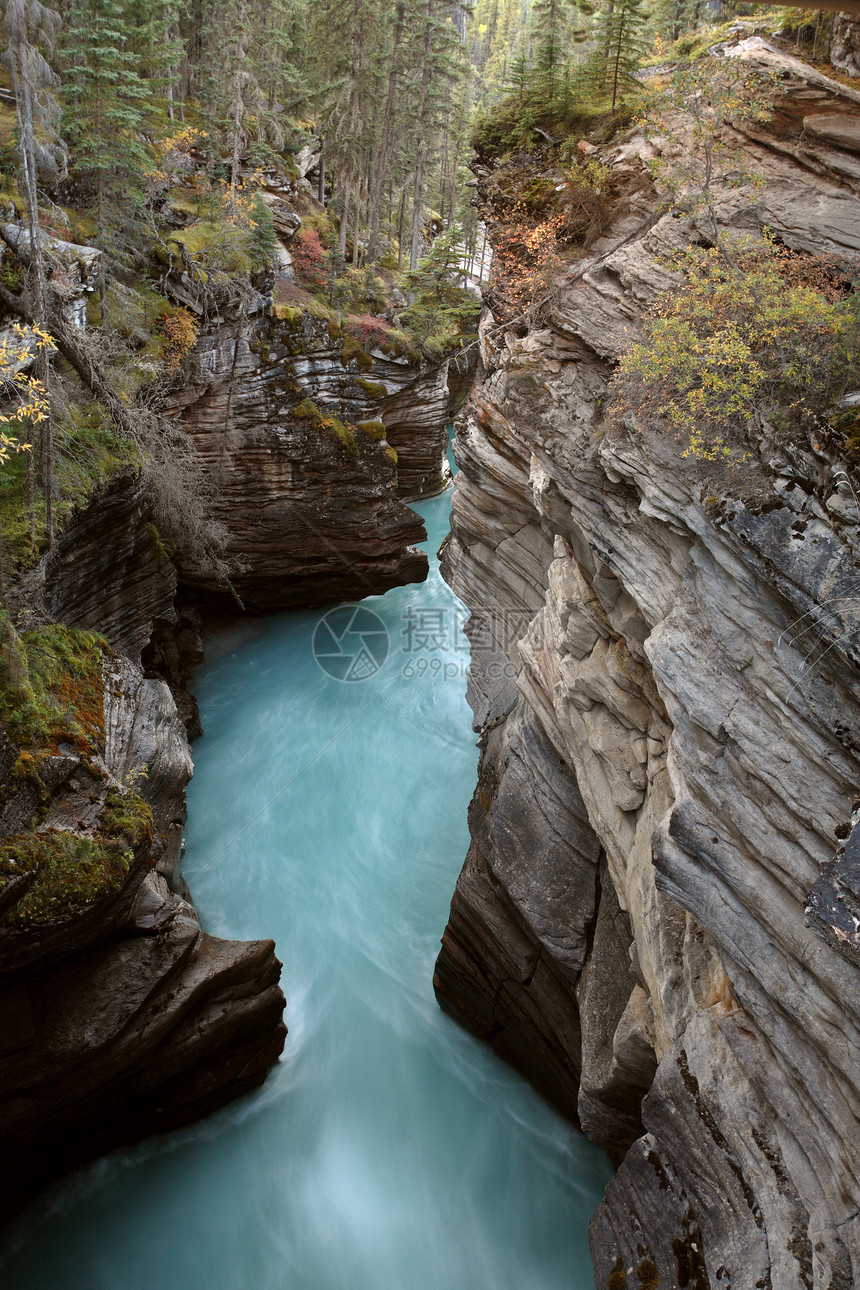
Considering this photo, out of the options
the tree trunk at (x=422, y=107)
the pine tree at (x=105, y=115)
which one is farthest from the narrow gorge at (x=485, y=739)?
the tree trunk at (x=422, y=107)

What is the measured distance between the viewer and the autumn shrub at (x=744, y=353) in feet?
18.6

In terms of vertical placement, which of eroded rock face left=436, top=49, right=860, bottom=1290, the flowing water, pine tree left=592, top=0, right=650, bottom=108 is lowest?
the flowing water

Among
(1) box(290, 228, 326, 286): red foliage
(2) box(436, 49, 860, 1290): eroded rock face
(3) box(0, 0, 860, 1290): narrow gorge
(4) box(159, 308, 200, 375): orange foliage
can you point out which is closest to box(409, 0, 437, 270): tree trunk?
(1) box(290, 228, 326, 286): red foliage

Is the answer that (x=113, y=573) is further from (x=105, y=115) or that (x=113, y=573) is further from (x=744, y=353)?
(x=744, y=353)

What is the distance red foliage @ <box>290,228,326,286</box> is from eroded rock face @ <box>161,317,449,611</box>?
4035 millimetres

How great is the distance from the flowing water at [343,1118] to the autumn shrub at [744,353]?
32.5 ft

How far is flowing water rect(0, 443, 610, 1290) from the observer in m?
8.83

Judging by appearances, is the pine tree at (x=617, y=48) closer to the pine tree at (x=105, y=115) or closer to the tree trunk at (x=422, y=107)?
the pine tree at (x=105, y=115)

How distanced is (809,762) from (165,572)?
1244 cm

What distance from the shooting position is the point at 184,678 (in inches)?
690

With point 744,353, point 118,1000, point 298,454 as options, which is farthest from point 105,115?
point 118,1000

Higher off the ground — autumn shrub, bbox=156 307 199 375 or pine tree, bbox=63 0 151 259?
pine tree, bbox=63 0 151 259

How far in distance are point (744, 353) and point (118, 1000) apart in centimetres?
920

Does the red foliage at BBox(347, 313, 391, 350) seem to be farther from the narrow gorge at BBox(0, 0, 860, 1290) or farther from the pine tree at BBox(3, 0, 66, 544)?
the pine tree at BBox(3, 0, 66, 544)
